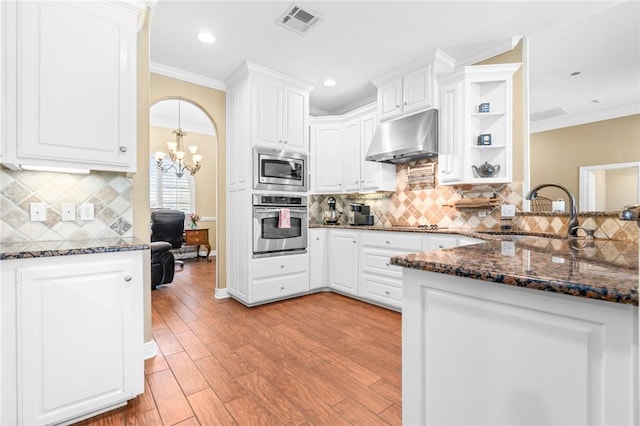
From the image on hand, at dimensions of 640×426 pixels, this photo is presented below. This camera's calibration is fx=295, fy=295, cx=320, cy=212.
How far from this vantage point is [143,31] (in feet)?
7.21

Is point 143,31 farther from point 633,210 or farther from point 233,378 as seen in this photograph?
point 633,210

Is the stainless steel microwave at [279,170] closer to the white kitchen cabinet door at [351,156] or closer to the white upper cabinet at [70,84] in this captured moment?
the white kitchen cabinet door at [351,156]

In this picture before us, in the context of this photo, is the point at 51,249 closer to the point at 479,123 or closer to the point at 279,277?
the point at 279,277

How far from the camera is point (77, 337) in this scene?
4.83ft

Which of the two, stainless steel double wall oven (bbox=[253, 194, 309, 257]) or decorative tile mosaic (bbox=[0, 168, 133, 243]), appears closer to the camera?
decorative tile mosaic (bbox=[0, 168, 133, 243])

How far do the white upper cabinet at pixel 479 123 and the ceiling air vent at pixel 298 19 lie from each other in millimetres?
1537

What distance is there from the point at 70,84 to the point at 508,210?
3.58 metres

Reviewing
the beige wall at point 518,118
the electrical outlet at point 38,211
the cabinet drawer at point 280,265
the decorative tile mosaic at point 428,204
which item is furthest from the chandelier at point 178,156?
the beige wall at point 518,118

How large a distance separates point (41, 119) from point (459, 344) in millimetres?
2260

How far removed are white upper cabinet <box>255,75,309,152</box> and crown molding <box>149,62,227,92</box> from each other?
0.70 meters

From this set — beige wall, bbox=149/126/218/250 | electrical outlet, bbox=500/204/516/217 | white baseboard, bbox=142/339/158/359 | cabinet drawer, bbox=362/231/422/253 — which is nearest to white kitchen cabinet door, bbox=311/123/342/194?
cabinet drawer, bbox=362/231/422/253

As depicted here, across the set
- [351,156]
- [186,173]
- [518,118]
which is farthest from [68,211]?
[186,173]

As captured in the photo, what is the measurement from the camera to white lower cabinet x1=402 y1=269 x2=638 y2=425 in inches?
26.0

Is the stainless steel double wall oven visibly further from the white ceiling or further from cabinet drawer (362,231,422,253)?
the white ceiling
